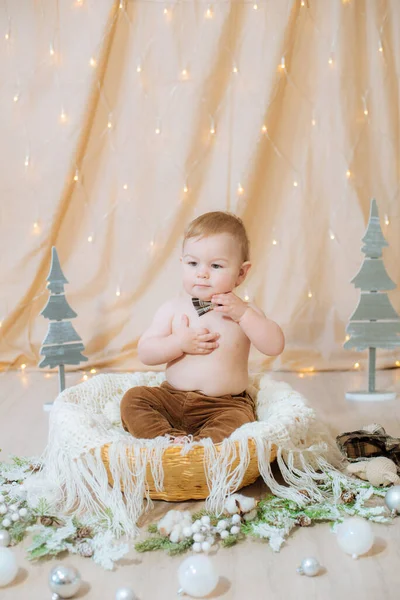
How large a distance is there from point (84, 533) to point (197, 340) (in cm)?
53

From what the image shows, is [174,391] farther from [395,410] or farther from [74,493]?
[395,410]

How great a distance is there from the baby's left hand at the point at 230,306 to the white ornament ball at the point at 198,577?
663 millimetres

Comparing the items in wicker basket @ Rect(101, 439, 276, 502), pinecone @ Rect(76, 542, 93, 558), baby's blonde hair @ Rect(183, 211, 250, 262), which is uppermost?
baby's blonde hair @ Rect(183, 211, 250, 262)

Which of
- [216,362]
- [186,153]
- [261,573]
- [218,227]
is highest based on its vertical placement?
[186,153]

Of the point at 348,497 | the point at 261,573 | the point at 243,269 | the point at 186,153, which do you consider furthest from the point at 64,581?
the point at 186,153

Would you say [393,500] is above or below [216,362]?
below

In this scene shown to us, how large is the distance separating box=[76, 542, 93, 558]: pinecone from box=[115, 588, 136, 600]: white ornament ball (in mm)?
165

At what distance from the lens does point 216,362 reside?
5.55 ft

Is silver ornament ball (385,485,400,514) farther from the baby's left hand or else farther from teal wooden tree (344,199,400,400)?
teal wooden tree (344,199,400,400)

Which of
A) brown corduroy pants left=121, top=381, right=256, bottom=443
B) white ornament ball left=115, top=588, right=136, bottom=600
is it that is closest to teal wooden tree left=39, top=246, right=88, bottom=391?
brown corduroy pants left=121, top=381, right=256, bottom=443

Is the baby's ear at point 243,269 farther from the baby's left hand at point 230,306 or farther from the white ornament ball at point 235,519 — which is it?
the white ornament ball at point 235,519

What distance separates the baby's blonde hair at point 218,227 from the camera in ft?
5.47

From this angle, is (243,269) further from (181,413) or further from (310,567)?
(310,567)

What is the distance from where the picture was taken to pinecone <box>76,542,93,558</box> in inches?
49.7
